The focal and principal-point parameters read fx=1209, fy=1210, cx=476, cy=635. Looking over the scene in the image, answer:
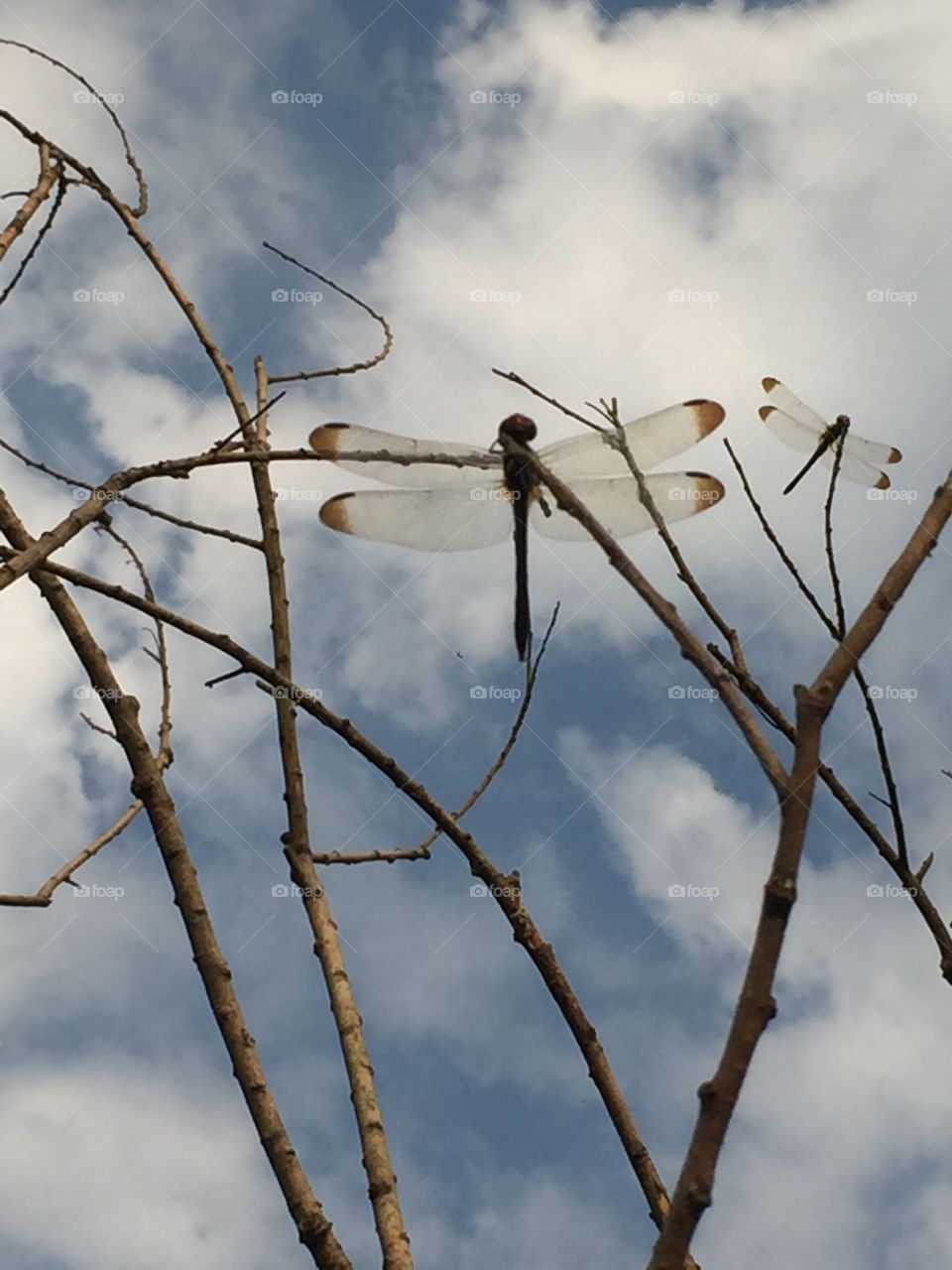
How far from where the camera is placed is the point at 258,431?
443 centimetres

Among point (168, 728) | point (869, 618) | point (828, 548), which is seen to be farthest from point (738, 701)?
point (168, 728)

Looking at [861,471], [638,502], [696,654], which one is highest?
[861,471]

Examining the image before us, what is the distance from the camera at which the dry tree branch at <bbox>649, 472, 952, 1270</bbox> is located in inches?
64.0

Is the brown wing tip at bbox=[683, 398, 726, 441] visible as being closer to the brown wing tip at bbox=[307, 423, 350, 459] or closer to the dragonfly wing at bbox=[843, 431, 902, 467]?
the brown wing tip at bbox=[307, 423, 350, 459]

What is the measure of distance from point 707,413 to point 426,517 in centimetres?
104

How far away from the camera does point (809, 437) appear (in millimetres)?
6848

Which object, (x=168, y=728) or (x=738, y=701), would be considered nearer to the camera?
(x=738, y=701)

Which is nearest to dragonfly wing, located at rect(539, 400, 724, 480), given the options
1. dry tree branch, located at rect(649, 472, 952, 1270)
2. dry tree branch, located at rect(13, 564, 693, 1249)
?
dry tree branch, located at rect(13, 564, 693, 1249)

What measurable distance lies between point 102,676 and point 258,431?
62.9 inches

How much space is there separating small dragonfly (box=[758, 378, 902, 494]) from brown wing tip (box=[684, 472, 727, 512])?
2.81 meters

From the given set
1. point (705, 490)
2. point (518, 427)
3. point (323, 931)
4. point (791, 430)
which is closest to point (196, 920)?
point (323, 931)

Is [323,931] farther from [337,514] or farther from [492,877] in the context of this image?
[337,514]

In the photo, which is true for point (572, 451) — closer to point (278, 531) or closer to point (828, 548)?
point (278, 531)

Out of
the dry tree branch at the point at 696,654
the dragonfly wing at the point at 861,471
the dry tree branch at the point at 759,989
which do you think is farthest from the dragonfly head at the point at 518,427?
the dragonfly wing at the point at 861,471
